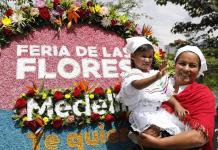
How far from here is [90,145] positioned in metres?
3.88

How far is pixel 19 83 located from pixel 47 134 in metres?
0.49

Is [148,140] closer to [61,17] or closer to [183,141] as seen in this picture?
[183,141]

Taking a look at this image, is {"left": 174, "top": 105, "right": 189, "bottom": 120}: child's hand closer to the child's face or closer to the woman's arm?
the woman's arm

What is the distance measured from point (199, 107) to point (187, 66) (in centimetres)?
31

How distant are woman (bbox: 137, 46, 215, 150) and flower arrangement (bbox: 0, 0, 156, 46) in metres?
1.12

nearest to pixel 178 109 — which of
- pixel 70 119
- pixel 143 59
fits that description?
pixel 143 59

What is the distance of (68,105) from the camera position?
382 centimetres

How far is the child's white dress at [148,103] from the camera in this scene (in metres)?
3.39

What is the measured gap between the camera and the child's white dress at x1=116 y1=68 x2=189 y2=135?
11.1 ft

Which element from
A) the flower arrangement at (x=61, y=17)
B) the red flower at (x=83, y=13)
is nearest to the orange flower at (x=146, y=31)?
the flower arrangement at (x=61, y=17)

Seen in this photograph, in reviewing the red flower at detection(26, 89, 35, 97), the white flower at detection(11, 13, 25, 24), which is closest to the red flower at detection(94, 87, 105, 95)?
the red flower at detection(26, 89, 35, 97)

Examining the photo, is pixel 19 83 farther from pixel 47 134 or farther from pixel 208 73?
pixel 208 73

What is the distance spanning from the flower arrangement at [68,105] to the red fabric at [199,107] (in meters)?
0.77

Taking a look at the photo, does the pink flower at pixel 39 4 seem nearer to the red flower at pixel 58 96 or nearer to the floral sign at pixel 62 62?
the floral sign at pixel 62 62
